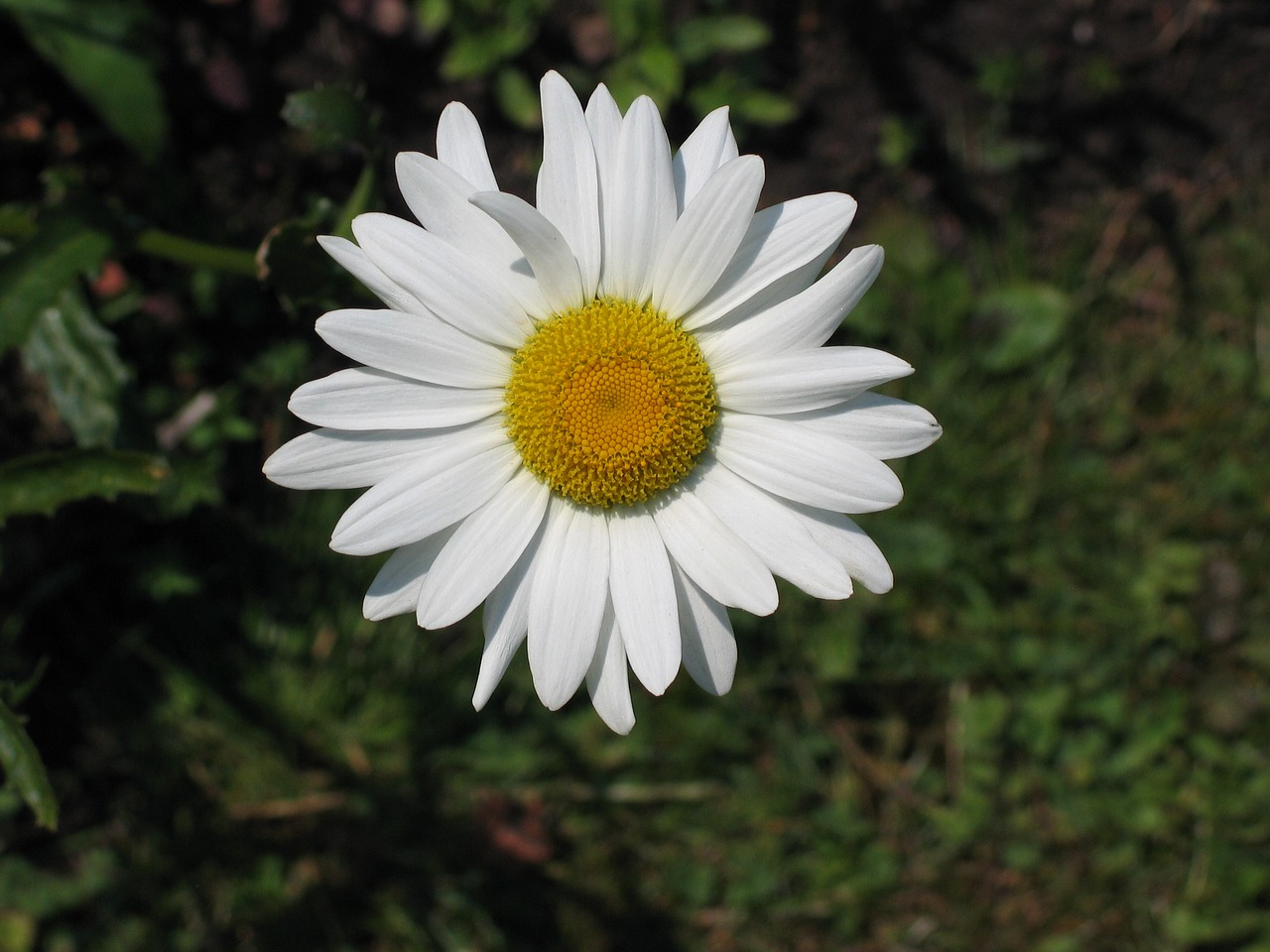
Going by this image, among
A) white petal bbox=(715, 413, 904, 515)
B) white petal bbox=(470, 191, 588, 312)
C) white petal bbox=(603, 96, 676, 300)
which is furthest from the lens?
white petal bbox=(715, 413, 904, 515)

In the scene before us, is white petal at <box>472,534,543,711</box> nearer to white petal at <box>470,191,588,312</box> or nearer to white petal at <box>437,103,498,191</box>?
white petal at <box>470,191,588,312</box>

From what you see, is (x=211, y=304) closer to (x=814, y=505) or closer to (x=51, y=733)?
(x=51, y=733)

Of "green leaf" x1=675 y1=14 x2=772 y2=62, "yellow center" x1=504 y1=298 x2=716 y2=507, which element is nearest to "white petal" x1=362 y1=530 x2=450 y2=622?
"yellow center" x1=504 y1=298 x2=716 y2=507

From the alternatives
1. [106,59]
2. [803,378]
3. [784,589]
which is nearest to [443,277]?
[803,378]

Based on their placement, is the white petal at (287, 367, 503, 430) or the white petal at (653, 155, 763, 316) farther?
the white petal at (287, 367, 503, 430)

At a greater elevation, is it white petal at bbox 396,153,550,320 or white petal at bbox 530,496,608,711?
white petal at bbox 396,153,550,320

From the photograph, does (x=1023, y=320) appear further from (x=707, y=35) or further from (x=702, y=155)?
(x=702, y=155)
